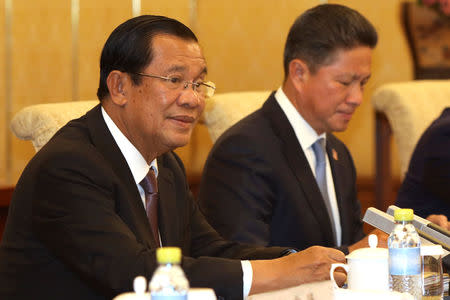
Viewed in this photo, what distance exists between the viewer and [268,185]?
3.15 m

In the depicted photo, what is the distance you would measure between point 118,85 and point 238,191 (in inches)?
30.1

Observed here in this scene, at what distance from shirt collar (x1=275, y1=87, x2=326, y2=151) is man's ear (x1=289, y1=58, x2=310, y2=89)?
0.09 meters

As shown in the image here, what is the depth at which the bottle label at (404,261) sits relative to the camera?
1862mm

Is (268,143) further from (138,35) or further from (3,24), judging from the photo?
(3,24)

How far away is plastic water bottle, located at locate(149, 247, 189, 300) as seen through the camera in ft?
4.33

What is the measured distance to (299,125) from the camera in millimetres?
3346

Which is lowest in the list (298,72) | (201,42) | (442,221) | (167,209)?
(442,221)

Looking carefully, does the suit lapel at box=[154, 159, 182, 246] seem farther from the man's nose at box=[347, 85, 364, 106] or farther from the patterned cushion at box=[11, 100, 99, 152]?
the man's nose at box=[347, 85, 364, 106]

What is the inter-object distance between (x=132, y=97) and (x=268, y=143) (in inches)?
32.3

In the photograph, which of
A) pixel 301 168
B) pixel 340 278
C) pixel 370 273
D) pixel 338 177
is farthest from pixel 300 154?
pixel 370 273

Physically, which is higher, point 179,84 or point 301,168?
point 179,84

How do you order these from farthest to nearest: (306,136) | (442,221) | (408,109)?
(408,109)
(306,136)
(442,221)

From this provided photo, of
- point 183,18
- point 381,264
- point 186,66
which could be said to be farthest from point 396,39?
point 381,264

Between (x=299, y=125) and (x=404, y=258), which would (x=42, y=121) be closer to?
(x=299, y=125)
